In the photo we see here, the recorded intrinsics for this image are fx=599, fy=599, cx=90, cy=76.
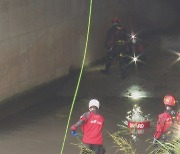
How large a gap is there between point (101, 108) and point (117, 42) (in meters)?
3.19

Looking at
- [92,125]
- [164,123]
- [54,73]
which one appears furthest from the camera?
[54,73]

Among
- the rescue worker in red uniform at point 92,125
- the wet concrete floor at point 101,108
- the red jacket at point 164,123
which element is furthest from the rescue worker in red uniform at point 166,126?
the wet concrete floor at point 101,108

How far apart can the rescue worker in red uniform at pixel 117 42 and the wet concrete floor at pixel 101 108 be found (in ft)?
1.60

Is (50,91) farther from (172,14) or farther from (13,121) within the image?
(172,14)

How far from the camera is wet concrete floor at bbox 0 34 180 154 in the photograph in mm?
12727

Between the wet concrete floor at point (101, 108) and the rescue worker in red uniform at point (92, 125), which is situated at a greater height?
the wet concrete floor at point (101, 108)

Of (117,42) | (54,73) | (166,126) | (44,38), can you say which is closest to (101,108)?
(54,73)

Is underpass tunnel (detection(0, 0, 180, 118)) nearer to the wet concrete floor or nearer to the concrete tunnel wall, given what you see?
the concrete tunnel wall

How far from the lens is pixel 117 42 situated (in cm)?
1823

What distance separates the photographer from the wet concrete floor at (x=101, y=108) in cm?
1273

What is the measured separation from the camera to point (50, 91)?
16.9m

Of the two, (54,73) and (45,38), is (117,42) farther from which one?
(45,38)

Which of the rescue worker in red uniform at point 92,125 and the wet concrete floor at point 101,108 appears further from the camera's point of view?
the wet concrete floor at point 101,108

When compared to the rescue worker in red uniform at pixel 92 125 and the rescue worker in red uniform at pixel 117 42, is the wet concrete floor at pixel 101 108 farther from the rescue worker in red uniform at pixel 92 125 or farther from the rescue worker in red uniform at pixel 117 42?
the rescue worker in red uniform at pixel 92 125
